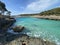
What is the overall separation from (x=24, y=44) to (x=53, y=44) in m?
3.75

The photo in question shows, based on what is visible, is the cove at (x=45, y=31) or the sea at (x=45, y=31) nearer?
the sea at (x=45, y=31)

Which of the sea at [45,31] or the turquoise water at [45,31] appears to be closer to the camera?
the sea at [45,31]

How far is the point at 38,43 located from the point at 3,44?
4448mm

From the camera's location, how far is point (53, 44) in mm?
14305

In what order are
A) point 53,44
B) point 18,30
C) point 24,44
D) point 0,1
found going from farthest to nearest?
point 0,1, point 18,30, point 53,44, point 24,44

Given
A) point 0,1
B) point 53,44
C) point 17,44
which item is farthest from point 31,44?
point 0,1

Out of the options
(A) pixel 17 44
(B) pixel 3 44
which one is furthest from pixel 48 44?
(B) pixel 3 44

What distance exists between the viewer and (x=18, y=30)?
950 inches

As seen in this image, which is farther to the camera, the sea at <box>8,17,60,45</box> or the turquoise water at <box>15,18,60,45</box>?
the turquoise water at <box>15,18,60,45</box>

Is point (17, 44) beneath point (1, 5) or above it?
beneath

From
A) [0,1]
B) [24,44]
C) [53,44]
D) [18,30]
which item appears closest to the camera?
[24,44]

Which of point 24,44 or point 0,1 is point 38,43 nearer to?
point 24,44

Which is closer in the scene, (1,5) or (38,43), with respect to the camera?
(38,43)

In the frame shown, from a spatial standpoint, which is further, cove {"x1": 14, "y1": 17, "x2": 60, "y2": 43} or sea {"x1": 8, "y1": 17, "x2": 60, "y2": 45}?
cove {"x1": 14, "y1": 17, "x2": 60, "y2": 43}
